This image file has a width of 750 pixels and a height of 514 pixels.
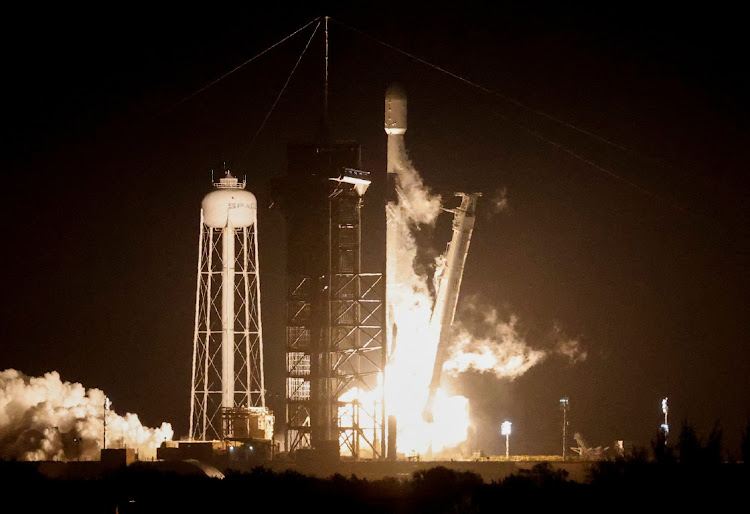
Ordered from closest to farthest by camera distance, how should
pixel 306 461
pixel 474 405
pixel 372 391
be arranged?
pixel 306 461
pixel 372 391
pixel 474 405

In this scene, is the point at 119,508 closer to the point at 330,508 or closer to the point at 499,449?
the point at 330,508

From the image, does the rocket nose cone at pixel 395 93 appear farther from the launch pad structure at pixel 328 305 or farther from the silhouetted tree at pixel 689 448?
the silhouetted tree at pixel 689 448

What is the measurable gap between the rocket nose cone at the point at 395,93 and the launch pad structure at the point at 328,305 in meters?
2.49

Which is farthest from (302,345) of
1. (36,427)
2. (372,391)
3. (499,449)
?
(499,449)

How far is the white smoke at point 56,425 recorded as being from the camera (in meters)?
81.4

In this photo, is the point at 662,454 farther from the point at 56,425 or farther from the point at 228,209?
the point at 56,425

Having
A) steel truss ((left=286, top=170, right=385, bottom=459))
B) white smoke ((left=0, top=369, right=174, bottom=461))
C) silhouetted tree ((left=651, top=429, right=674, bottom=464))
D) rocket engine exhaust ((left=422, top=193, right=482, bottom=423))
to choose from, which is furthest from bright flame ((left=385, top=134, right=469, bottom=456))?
silhouetted tree ((left=651, top=429, right=674, bottom=464))

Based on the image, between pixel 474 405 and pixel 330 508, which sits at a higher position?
pixel 474 405

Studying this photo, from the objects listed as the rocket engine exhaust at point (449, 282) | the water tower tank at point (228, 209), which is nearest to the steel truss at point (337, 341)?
the rocket engine exhaust at point (449, 282)

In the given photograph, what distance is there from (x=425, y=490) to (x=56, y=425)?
20569 mm

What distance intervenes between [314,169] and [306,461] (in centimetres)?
1202

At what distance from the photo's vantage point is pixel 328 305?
79438 mm

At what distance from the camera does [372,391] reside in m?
82.8

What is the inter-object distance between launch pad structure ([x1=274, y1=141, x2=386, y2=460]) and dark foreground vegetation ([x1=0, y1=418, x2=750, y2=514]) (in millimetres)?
6880
